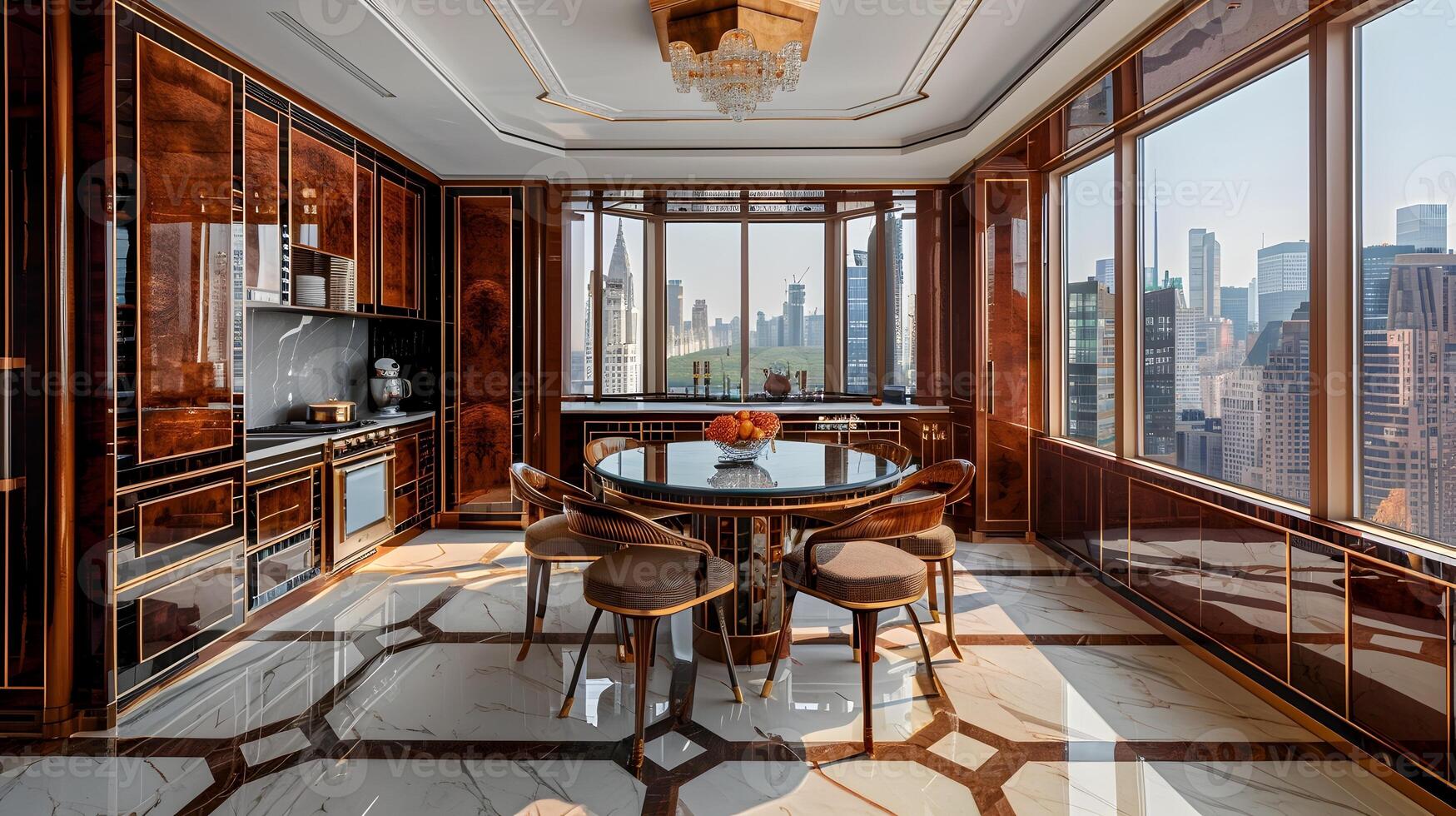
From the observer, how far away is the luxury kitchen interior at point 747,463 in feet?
6.81

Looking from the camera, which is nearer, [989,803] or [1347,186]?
[989,803]

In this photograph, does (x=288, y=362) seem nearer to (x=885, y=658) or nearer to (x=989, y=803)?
(x=885, y=658)

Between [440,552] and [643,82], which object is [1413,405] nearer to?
[643,82]

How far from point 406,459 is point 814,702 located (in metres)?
3.48

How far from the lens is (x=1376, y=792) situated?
198 centimetres

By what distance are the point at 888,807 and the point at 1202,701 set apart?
59.0 inches

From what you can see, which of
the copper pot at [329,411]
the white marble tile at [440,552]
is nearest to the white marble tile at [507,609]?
the white marble tile at [440,552]

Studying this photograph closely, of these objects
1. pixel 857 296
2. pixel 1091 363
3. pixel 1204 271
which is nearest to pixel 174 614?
pixel 1204 271

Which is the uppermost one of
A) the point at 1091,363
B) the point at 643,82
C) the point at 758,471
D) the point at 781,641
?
the point at 643,82

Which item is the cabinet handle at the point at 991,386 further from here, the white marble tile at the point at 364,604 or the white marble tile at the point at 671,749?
the white marble tile at the point at 364,604

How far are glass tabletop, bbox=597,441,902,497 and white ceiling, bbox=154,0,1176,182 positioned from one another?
208cm

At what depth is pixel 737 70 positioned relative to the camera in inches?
116

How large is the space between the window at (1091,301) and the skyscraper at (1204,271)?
597 millimetres

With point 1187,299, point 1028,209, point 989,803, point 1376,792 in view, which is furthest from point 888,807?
point 1028,209
